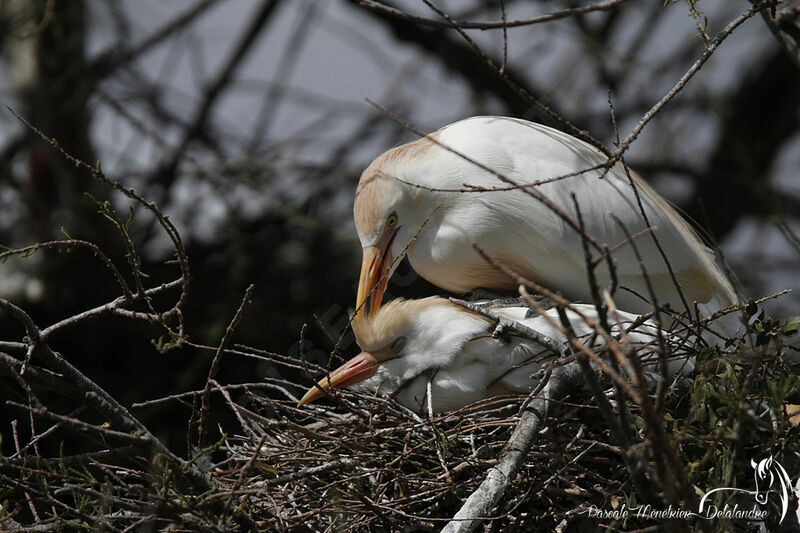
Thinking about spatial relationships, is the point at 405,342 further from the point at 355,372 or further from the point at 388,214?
the point at 388,214

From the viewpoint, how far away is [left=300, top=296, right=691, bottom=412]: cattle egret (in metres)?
2.06

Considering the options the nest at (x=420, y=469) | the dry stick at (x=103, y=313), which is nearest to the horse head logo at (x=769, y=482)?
the nest at (x=420, y=469)

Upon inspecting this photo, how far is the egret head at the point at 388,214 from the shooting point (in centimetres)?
251

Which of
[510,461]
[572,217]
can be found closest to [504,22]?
[510,461]

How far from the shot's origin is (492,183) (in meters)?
2.36

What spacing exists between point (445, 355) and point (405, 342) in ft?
0.52

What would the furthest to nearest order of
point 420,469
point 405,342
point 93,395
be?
1. point 405,342
2. point 420,469
3. point 93,395

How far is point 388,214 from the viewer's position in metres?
2.52

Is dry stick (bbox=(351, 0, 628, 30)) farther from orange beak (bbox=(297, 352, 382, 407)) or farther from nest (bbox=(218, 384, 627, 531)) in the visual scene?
orange beak (bbox=(297, 352, 382, 407))

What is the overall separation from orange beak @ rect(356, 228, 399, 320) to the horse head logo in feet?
3.74

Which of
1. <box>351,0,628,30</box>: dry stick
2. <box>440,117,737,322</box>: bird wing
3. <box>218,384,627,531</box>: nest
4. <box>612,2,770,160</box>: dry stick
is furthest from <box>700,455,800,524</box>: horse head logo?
<box>351,0,628,30</box>: dry stick

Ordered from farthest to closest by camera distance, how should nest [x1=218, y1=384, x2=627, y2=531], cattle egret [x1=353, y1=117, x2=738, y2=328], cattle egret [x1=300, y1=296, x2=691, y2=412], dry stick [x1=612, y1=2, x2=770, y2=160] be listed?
1. cattle egret [x1=353, y1=117, x2=738, y2=328]
2. cattle egret [x1=300, y1=296, x2=691, y2=412]
3. nest [x1=218, y1=384, x2=627, y2=531]
4. dry stick [x1=612, y1=2, x2=770, y2=160]

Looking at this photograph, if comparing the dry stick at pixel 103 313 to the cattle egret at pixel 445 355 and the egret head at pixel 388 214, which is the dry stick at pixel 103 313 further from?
the egret head at pixel 388 214

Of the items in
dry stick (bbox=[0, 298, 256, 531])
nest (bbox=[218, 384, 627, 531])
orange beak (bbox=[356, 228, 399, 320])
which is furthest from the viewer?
orange beak (bbox=[356, 228, 399, 320])
